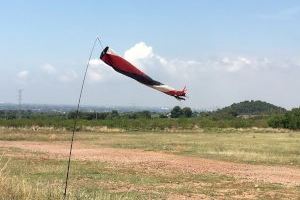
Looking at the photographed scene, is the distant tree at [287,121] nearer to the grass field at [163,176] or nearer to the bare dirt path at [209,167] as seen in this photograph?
the grass field at [163,176]

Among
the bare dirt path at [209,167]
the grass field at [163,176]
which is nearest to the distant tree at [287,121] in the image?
the grass field at [163,176]

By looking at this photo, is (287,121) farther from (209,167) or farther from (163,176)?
(163,176)

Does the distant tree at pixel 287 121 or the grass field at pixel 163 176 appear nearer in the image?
the grass field at pixel 163 176

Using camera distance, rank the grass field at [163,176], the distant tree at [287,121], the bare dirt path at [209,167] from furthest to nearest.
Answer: the distant tree at [287,121] < the bare dirt path at [209,167] < the grass field at [163,176]

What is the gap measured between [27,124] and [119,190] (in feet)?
171

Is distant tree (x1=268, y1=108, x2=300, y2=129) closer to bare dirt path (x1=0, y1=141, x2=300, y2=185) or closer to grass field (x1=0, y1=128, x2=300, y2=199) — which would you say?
grass field (x1=0, y1=128, x2=300, y2=199)

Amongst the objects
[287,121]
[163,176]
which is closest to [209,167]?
[163,176]

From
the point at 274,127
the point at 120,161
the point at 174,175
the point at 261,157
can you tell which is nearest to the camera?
the point at 174,175

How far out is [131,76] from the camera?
5461 millimetres

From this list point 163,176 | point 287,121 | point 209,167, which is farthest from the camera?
point 287,121

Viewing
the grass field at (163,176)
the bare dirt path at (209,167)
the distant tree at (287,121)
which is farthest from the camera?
the distant tree at (287,121)

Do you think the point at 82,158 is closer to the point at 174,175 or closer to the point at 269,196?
the point at 174,175

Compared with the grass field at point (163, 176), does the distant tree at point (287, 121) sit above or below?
above

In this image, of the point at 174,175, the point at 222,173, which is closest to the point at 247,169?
the point at 222,173
